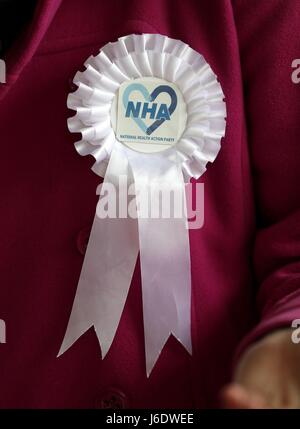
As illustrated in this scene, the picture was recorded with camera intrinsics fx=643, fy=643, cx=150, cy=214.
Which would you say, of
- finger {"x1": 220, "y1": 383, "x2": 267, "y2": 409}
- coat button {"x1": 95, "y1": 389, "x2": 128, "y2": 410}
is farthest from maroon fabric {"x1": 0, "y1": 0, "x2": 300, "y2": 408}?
finger {"x1": 220, "y1": 383, "x2": 267, "y2": 409}

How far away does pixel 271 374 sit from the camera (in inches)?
17.9

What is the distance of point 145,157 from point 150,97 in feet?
0.18

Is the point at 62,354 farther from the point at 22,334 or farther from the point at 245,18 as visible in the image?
the point at 245,18

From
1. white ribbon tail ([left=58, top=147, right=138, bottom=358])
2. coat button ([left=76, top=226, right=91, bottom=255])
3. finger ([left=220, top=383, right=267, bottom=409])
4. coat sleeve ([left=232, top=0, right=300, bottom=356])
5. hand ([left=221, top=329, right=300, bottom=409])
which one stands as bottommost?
finger ([left=220, top=383, right=267, bottom=409])

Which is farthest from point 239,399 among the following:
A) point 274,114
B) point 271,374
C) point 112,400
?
point 274,114

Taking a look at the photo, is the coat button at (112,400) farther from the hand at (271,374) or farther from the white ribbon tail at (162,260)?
the hand at (271,374)

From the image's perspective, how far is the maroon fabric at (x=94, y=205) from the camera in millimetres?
589

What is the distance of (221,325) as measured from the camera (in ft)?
2.01

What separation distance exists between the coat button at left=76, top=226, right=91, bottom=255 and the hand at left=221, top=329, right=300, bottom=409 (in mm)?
184

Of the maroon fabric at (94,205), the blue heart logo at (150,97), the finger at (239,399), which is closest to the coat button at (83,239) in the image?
the maroon fabric at (94,205)

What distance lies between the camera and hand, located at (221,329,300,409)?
1.44 ft

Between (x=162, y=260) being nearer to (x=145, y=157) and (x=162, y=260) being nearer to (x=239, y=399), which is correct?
(x=145, y=157)

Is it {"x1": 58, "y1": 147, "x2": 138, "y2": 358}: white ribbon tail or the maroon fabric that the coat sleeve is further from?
{"x1": 58, "y1": 147, "x2": 138, "y2": 358}: white ribbon tail

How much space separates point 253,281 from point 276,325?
0.53 ft
